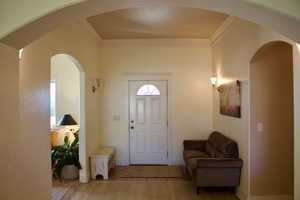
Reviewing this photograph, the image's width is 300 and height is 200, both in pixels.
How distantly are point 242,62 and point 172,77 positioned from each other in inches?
82.2

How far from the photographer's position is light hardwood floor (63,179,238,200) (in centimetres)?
354

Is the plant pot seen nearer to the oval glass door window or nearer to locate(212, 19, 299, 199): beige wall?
the oval glass door window

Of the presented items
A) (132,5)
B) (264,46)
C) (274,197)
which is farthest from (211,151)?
(132,5)

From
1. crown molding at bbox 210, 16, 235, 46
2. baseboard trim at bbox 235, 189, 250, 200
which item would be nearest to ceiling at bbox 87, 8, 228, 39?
crown molding at bbox 210, 16, 235, 46

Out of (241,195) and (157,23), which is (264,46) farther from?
(241,195)

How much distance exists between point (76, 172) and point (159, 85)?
254 cm

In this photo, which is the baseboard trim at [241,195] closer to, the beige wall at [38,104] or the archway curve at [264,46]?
the archway curve at [264,46]

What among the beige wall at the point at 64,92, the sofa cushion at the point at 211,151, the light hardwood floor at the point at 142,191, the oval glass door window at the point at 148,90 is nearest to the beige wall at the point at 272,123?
the light hardwood floor at the point at 142,191

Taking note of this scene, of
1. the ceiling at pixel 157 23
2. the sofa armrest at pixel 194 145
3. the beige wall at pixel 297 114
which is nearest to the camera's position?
the beige wall at pixel 297 114

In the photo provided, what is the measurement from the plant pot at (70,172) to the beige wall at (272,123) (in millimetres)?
3029

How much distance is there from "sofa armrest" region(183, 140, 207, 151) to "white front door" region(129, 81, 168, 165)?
1.83 feet

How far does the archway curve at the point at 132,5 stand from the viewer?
144 centimetres

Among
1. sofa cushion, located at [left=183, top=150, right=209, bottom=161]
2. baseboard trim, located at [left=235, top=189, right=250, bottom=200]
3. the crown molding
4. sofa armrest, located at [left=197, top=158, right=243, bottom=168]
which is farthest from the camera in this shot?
sofa cushion, located at [left=183, top=150, right=209, bottom=161]

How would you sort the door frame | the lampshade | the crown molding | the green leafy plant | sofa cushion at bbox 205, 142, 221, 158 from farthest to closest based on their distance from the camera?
the door frame < the lampshade < the green leafy plant < sofa cushion at bbox 205, 142, 221, 158 < the crown molding
